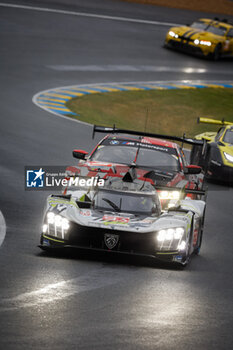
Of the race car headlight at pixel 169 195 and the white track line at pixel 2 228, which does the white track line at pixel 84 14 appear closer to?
the white track line at pixel 2 228

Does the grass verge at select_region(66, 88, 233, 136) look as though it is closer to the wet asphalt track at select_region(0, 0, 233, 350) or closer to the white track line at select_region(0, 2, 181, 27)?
the wet asphalt track at select_region(0, 0, 233, 350)

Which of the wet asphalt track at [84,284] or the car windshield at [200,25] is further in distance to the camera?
the car windshield at [200,25]

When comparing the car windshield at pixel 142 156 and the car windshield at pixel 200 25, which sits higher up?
the car windshield at pixel 142 156

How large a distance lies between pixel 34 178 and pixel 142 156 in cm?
334

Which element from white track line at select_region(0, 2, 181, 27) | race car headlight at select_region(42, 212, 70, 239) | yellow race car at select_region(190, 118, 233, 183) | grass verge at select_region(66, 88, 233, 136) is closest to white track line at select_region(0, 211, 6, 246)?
race car headlight at select_region(42, 212, 70, 239)

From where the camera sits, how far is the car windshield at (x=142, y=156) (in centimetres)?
1484

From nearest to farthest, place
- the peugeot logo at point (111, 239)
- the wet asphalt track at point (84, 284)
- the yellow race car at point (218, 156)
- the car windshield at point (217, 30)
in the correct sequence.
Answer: the wet asphalt track at point (84, 284) < the peugeot logo at point (111, 239) < the yellow race car at point (218, 156) < the car windshield at point (217, 30)

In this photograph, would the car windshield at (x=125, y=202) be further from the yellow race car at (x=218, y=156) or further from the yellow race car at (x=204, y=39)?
the yellow race car at (x=204, y=39)

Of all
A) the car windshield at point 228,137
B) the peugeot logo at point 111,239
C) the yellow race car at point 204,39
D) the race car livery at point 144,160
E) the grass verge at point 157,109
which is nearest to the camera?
the peugeot logo at point 111,239

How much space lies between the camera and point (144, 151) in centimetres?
1526

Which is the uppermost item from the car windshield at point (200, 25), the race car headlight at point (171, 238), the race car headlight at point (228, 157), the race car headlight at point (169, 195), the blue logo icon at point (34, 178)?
the blue logo icon at point (34, 178)

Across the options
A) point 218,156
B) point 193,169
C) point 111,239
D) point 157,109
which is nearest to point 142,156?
point 193,169

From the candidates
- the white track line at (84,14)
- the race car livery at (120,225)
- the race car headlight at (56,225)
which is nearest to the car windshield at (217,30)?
the white track line at (84,14)

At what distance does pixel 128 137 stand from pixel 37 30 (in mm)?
23064
